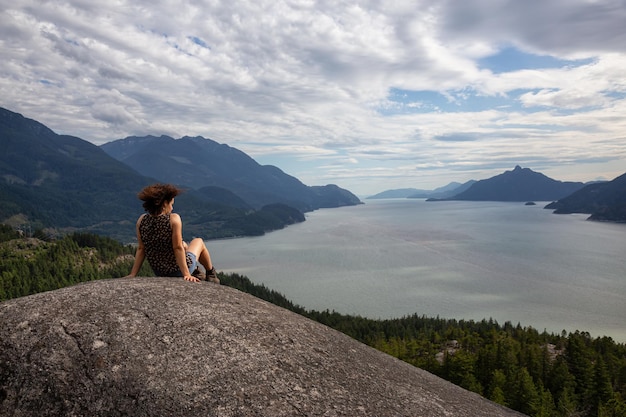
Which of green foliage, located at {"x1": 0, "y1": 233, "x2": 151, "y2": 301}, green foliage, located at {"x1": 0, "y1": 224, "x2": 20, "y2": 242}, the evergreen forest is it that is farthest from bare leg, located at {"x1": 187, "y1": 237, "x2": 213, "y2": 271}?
green foliage, located at {"x1": 0, "y1": 224, "x2": 20, "y2": 242}

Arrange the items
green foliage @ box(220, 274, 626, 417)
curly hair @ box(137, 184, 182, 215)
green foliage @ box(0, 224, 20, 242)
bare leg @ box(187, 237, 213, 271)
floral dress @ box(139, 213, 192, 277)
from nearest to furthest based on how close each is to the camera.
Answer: curly hair @ box(137, 184, 182, 215), floral dress @ box(139, 213, 192, 277), bare leg @ box(187, 237, 213, 271), green foliage @ box(220, 274, 626, 417), green foliage @ box(0, 224, 20, 242)

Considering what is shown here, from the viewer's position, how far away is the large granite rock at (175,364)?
258 inches

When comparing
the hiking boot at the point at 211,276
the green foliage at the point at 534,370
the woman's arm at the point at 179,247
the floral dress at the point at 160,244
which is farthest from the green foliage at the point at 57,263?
the woman's arm at the point at 179,247

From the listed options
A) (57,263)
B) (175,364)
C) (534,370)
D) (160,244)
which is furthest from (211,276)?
(57,263)

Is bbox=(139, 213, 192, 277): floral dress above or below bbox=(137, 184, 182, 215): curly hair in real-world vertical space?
below

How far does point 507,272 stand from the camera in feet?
568

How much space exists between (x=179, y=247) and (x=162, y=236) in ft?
1.73

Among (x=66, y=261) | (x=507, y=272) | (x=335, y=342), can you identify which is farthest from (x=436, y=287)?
(x=335, y=342)

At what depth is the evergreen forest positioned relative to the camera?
51.8 meters

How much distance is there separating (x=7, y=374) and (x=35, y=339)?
66 cm

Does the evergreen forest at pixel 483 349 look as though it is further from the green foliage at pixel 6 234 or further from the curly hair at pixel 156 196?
the curly hair at pixel 156 196

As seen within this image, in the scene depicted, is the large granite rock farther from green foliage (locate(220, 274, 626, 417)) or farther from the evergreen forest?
green foliage (locate(220, 274, 626, 417))

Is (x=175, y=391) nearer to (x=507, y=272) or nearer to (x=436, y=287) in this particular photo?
(x=436, y=287)

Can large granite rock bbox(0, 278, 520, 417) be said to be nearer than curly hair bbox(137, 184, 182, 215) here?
Yes
